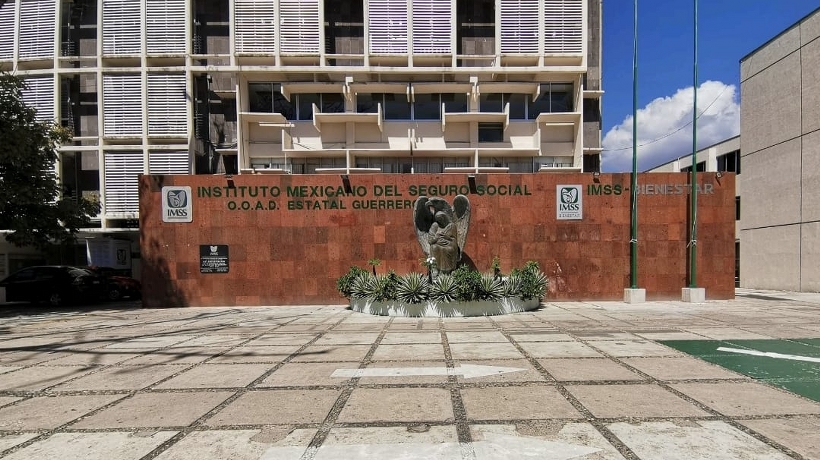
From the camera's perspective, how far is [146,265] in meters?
14.4

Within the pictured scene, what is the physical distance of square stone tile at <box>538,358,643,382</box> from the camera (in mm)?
5211

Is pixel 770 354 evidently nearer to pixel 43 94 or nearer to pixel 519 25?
pixel 519 25

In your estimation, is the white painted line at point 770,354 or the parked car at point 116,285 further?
the parked car at point 116,285

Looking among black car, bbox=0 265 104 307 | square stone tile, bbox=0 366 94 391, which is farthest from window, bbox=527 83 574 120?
square stone tile, bbox=0 366 94 391

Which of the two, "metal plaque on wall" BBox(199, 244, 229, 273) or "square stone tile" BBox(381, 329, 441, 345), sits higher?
"metal plaque on wall" BBox(199, 244, 229, 273)

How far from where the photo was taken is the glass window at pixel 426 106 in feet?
80.3

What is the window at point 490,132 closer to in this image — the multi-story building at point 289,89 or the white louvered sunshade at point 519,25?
the multi-story building at point 289,89

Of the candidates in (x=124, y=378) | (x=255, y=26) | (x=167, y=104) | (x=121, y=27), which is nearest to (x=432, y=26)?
(x=255, y=26)

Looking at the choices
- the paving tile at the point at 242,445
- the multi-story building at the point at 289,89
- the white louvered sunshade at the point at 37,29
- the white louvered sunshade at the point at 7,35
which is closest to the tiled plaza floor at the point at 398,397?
the paving tile at the point at 242,445

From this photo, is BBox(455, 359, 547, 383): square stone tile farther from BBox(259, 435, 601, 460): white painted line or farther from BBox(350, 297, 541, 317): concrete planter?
BBox(350, 297, 541, 317): concrete planter

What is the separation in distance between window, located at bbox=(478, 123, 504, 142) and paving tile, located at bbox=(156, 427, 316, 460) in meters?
22.3

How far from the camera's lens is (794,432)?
3578 millimetres

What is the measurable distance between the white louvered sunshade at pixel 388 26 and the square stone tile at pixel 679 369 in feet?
71.8

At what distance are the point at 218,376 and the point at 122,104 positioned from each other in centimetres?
2435
